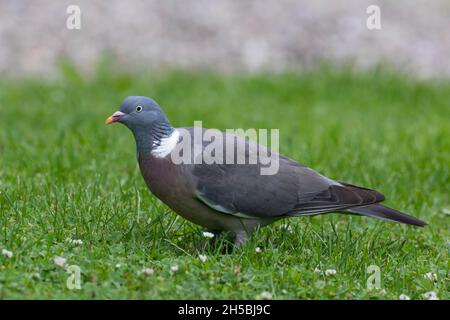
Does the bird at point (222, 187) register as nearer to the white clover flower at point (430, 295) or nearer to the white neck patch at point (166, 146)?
the white neck patch at point (166, 146)

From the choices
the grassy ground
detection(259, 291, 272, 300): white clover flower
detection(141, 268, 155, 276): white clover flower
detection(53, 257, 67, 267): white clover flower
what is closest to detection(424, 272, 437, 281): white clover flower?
the grassy ground

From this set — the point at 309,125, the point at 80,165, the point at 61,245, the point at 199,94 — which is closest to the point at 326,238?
the point at 61,245

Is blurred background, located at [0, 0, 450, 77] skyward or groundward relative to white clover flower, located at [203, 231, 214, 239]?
skyward

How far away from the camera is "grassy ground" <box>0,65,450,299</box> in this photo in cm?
442

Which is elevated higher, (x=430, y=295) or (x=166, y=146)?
(x=166, y=146)

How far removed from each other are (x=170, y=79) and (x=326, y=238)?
4912 mm

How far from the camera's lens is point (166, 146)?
16.4ft

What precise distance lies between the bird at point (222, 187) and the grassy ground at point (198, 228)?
0.55ft

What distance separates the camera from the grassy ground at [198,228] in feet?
14.5

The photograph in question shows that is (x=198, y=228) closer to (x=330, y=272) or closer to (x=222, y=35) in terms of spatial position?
(x=330, y=272)

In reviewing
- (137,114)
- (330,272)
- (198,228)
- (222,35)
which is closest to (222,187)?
(198,228)

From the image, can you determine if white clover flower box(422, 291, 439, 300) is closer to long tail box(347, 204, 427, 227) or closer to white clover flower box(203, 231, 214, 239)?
long tail box(347, 204, 427, 227)

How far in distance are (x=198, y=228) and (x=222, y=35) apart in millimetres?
6313

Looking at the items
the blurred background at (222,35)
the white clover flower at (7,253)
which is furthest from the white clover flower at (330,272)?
the blurred background at (222,35)
